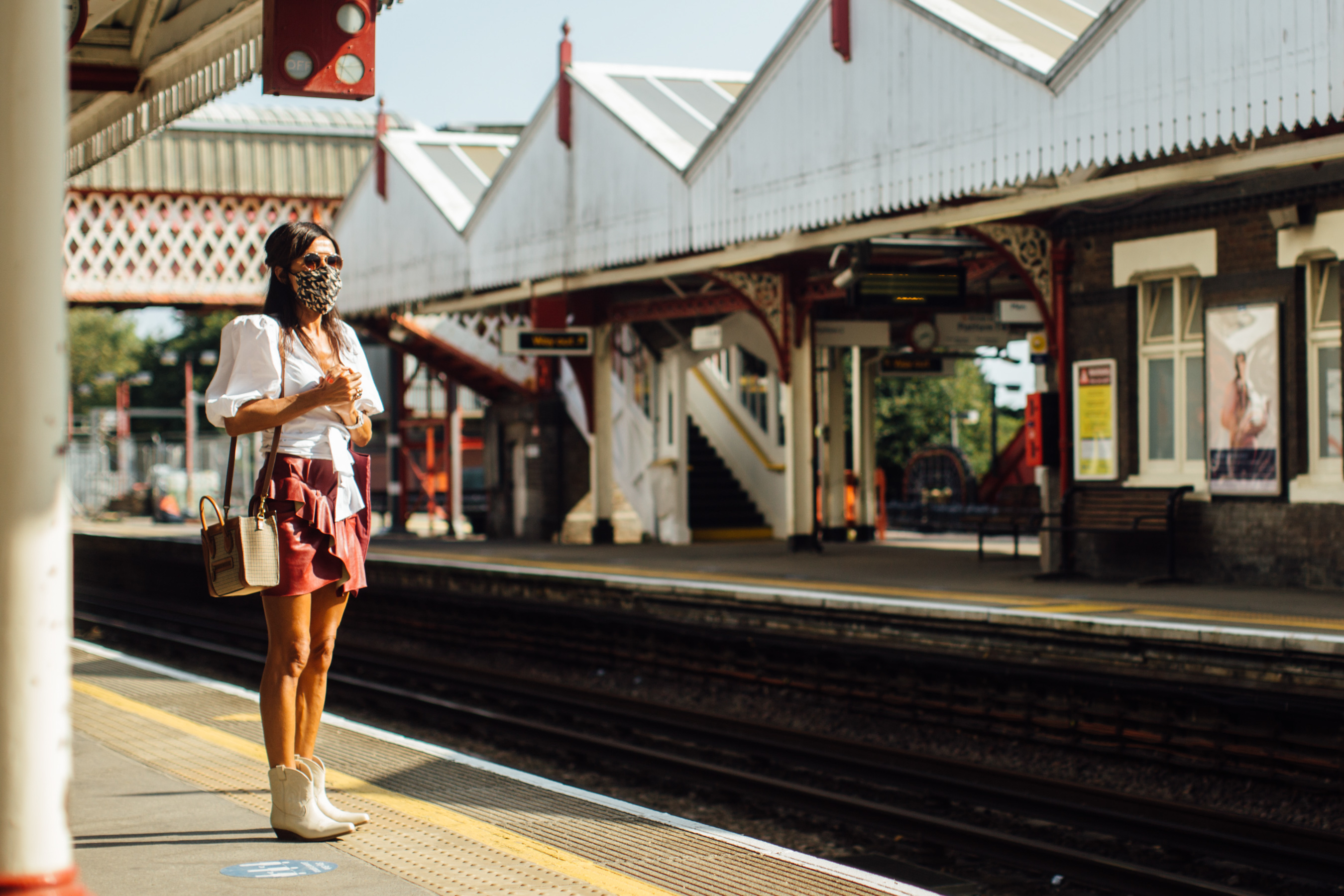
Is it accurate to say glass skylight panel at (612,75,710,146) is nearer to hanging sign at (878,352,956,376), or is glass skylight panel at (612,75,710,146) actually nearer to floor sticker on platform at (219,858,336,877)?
hanging sign at (878,352,956,376)

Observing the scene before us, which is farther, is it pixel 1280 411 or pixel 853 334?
pixel 853 334

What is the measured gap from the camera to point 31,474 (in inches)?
94.2

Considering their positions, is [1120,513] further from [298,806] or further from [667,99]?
[298,806]

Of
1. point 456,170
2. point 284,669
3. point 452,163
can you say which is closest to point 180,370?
point 452,163

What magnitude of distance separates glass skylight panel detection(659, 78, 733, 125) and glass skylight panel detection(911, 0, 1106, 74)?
5.72m

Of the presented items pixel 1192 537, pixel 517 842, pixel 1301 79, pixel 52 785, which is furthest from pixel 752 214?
pixel 52 785

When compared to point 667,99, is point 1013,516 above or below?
below

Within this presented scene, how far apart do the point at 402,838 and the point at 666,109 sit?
14667mm

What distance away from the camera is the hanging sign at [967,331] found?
59.1 ft

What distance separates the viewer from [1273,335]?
38.1 feet

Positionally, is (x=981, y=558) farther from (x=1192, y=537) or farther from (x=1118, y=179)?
(x=1118, y=179)

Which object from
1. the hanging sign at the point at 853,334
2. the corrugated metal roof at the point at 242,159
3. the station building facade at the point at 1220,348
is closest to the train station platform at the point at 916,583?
the station building facade at the point at 1220,348

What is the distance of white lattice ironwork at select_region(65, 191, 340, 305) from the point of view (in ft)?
94.6

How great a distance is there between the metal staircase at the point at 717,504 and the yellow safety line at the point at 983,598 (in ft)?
16.6
